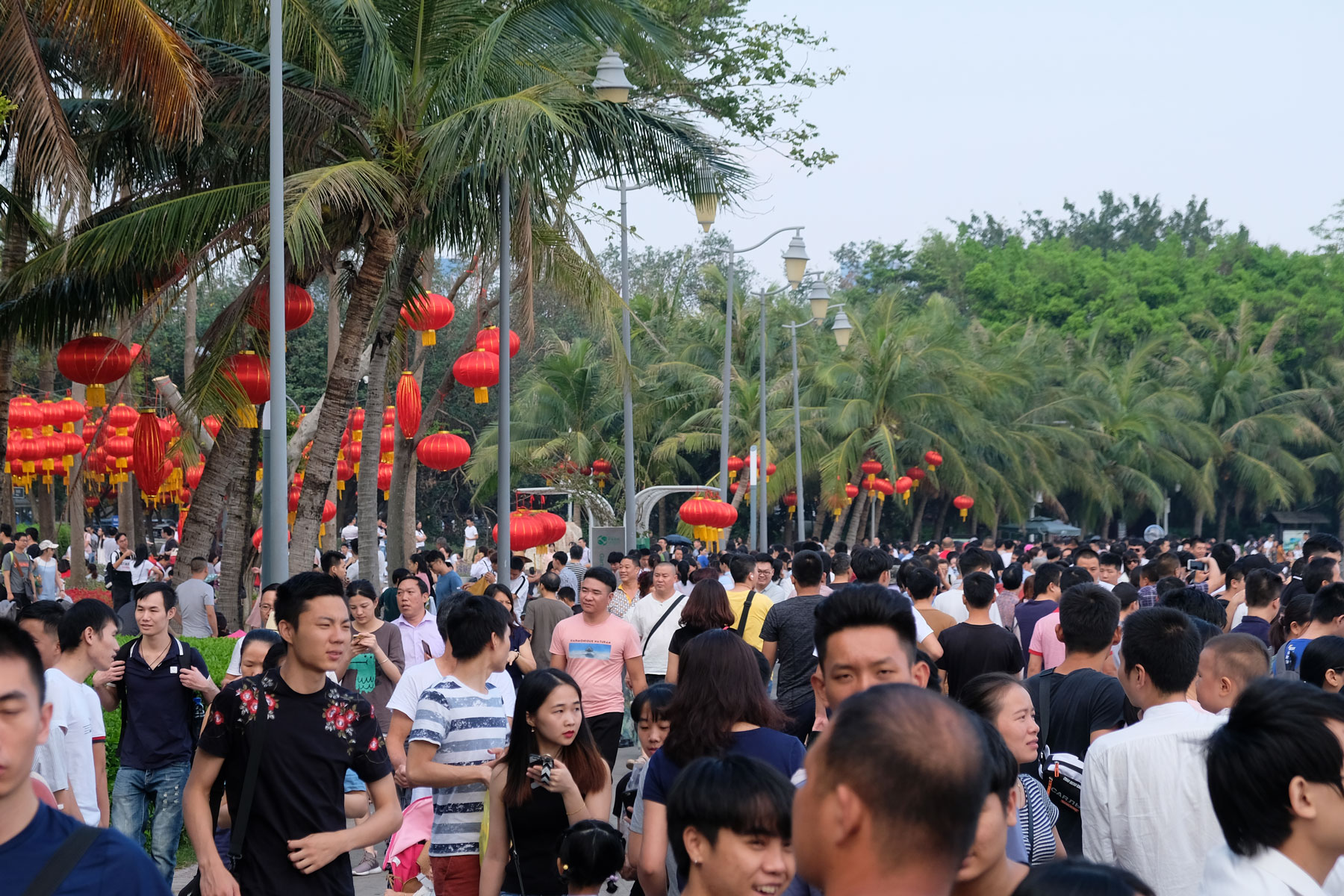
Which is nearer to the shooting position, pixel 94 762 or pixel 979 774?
pixel 979 774

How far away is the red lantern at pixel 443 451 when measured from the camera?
19188 millimetres

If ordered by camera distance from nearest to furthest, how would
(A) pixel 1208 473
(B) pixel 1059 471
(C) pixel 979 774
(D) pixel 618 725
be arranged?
(C) pixel 979 774
(D) pixel 618 725
(B) pixel 1059 471
(A) pixel 1208 473

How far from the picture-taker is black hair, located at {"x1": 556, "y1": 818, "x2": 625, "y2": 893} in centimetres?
446

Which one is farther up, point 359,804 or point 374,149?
point 374,149

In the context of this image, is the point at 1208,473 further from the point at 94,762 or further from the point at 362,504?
the point at 94,762

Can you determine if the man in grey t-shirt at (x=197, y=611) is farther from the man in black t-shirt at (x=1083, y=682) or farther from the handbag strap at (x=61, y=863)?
the handbag strap at (x=61, y=863)

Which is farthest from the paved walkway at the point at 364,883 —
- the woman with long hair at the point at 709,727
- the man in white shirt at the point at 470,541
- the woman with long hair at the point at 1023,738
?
the man in white shirt at the point at 470,541

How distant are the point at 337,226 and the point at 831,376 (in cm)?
2532

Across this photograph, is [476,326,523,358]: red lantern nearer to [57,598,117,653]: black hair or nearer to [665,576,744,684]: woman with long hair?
[665,576,744,684]: woman with long hair

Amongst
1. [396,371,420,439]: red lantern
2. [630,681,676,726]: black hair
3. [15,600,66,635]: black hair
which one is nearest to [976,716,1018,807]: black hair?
[630,681,676,726]: black hair

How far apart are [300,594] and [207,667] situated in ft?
15.5

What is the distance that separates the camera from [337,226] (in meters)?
15.5

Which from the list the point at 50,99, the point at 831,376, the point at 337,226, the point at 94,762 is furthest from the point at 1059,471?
the point at 94,762

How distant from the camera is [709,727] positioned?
432 cm
